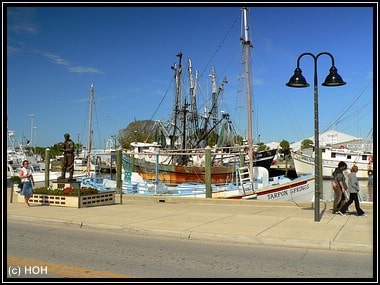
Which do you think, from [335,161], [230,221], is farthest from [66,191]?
[335,161]

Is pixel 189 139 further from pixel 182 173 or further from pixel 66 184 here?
pixel 66 184

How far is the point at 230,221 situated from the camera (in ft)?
40.2

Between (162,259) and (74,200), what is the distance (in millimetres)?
8676

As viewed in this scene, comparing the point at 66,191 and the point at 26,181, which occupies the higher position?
the point at 26,181

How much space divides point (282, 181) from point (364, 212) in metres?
10.7

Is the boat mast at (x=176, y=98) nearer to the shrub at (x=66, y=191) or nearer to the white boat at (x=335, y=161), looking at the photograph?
the white boat at (x=335, y=161)

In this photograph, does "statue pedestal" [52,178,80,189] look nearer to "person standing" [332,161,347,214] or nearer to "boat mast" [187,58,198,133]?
"person standing" [332,161,347,214]

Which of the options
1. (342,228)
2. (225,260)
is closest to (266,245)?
(225,260)

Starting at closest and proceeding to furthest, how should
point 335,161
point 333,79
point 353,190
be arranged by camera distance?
point 333,79 < point 353,190 < point 335,161

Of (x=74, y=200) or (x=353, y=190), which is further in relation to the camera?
(x=74, y=200)

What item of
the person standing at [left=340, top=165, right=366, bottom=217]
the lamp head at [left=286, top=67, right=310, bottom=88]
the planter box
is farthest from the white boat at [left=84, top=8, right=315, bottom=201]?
the lamp head at [left=286, top=67, right=310, bottom=88]

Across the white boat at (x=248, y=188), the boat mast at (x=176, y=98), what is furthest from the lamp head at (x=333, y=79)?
the boat mast at (x=176, y=98)

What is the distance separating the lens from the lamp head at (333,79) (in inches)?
462

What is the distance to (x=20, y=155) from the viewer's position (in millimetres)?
44750
